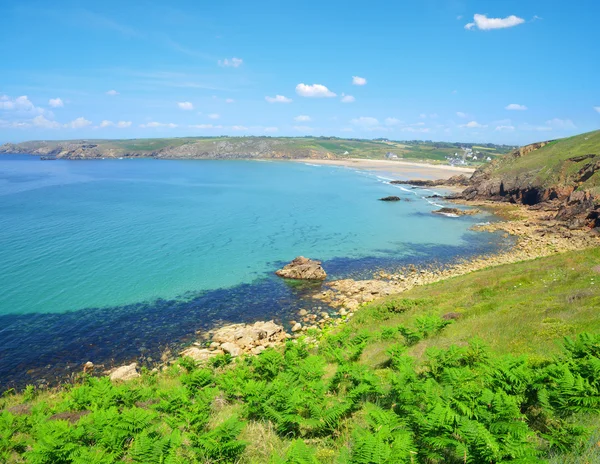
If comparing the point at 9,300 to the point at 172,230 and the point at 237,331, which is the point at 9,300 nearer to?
the point at 237,331

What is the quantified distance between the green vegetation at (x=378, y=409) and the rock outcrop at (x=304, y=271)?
59.4ft

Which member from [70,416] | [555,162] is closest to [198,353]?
[70,416]

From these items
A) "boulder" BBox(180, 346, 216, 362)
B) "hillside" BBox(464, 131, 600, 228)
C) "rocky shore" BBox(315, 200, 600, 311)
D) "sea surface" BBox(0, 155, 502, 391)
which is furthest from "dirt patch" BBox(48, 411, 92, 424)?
"hillside" BBox(464, 131, 600, 228)

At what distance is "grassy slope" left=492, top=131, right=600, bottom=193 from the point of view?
68.8 meters

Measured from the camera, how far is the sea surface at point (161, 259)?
2538cm

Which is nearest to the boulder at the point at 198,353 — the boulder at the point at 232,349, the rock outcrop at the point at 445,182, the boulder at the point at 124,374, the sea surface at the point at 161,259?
the boulder at the point at 232,349

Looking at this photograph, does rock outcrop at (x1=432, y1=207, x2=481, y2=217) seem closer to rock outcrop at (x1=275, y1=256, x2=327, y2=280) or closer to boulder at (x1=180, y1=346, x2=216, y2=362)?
rock outcrop at (x1=275, y1=256, x2=327, y2=280)

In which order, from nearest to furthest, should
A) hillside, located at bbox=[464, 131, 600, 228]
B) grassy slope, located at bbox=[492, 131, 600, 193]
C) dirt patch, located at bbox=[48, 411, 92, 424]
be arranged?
dirt patch, located at bbox=[48, 411, 92, 424]
hillside, located at bbox=[464, 131, 600, 228]
grassy slope, located at bbox=[492, 131, 600, 193]

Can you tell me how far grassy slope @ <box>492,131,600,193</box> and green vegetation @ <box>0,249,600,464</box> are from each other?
2298 inches

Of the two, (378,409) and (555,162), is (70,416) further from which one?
(555,162)

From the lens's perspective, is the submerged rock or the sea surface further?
the submerged rock

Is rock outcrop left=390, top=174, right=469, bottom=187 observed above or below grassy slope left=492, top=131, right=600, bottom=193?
below

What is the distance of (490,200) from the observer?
82062mm

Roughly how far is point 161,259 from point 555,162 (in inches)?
3166
